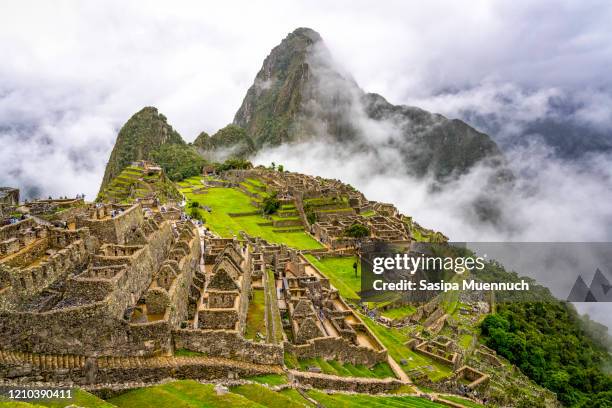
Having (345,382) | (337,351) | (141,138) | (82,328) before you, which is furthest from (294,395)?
(141,138)

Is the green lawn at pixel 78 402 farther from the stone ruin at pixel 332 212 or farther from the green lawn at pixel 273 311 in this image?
the stone ruin at pixel 332 212

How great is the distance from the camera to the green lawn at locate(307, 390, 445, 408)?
60.1 feet

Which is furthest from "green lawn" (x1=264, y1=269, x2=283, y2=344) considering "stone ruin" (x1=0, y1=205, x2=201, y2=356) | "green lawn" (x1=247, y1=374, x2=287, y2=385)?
"stone ruin" (x1=0, y1=205, x2=201, y2=356)

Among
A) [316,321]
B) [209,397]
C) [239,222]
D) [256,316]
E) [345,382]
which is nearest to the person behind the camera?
[209,397]

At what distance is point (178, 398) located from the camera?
548 inches

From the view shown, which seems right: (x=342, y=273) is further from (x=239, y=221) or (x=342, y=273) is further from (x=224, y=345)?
(x=224, y=345)

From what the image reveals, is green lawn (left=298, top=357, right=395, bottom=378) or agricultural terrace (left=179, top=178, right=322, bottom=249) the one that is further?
agricultural terrace (left=179, top=178, right=322, bottom=249)

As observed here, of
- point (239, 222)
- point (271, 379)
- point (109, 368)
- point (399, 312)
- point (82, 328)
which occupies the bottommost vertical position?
point (399, 312)

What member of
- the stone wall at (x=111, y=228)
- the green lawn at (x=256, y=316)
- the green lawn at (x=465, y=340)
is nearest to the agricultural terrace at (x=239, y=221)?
the green lawn at (x=465, y=340)

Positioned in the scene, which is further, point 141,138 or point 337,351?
point 141,138

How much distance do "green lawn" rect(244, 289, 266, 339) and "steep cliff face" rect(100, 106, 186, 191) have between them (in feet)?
371

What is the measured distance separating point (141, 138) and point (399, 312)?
122 metres

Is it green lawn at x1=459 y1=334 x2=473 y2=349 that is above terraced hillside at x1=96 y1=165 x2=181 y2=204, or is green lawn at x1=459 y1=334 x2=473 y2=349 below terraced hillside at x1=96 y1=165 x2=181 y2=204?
below

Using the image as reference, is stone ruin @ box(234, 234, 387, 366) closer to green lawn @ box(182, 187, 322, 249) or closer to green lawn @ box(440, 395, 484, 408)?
green lawn @ box(440, 395, 484, 408)
